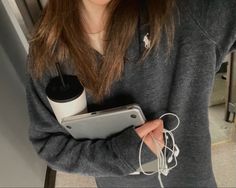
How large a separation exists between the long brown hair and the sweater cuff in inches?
5.2

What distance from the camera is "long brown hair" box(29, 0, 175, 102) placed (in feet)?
2.10

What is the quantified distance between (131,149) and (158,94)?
0.15 meters

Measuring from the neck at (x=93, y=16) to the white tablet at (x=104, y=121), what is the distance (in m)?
0.20

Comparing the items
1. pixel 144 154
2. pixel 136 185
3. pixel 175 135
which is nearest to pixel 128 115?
pixel 144 154

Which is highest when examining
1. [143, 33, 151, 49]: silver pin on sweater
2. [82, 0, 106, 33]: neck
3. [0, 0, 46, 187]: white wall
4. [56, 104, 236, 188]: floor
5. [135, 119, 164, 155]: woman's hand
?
[82, 0, 106, 33]: neck

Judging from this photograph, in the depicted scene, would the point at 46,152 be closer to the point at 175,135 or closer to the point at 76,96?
the point at 76,96

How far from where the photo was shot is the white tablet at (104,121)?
655 millimetres

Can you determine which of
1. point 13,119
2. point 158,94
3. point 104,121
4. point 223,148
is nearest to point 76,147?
point 104,121

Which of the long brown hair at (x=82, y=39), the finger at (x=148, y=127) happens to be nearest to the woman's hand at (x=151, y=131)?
the finger at (x=148, y=127)

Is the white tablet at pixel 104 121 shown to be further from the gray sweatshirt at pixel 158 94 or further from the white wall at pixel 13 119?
the white wall at pixel 13 119

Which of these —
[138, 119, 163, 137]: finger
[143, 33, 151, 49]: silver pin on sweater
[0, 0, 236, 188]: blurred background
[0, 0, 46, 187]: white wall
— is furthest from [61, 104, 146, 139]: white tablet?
[0, 0, 46, 187]: white wall

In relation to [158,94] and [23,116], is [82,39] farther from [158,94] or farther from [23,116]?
[23,116]

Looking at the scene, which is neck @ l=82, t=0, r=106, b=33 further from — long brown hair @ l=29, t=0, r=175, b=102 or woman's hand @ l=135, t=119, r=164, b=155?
woman's hand @ l=135, t=119, r=164, b=155

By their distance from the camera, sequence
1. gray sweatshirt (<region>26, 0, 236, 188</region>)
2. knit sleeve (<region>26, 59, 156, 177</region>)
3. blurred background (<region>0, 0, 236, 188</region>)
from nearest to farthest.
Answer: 1. gray sweatshirt (<region>26, 0, 236, 188</region>)
2. knit sleeve (<region>26, 59, 156, 177</region>)
3. blurred background (<region>0, 0, 236, 188</region>)
